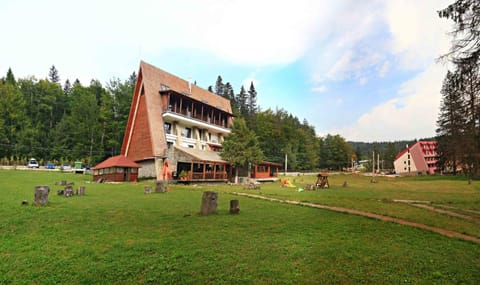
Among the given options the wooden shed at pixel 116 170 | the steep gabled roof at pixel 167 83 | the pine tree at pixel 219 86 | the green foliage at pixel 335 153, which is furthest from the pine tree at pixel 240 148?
the green foliage at pixel 335 153

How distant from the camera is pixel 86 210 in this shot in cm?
967

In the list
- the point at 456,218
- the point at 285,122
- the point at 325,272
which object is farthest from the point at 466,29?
the point at 285,122

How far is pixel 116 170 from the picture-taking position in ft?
89.2

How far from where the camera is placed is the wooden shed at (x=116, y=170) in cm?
2717

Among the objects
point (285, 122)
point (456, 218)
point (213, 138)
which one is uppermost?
point (285, 122)

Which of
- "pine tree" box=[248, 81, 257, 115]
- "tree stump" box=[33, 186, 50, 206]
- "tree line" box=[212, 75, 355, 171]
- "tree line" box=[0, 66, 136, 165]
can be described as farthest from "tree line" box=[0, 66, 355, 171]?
"tree stump" box=[33, 186, 50, 206]

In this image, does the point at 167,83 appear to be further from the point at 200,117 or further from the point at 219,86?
the point at 219,86

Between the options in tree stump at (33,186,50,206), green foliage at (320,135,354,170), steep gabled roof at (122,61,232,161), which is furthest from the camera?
green foliage at (320,135,354,170)

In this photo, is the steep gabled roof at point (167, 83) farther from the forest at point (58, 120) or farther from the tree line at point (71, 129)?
the tree line at point (71, 129)

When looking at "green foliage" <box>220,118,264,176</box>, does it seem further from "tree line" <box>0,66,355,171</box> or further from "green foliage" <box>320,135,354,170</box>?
"green foliage" <box>320,135,354,170</box>

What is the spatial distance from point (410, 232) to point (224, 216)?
5644 millimetres

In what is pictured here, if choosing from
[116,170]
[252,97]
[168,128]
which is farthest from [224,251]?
[252,97]

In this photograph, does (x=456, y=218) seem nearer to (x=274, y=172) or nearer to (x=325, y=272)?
(x=325, y=272)

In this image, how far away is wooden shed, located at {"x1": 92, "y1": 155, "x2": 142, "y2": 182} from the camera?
2717cm
